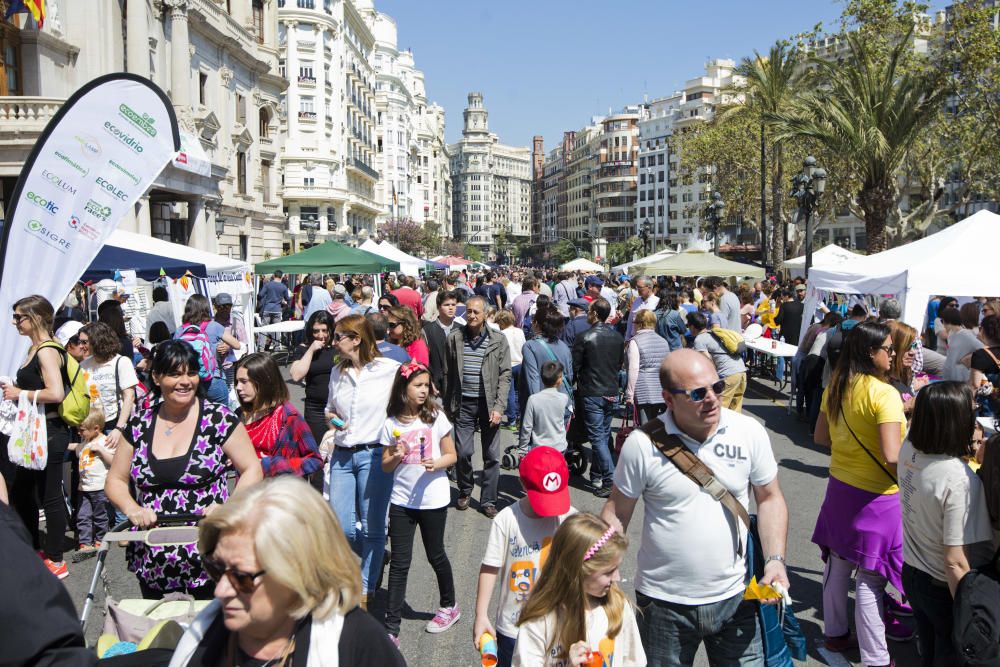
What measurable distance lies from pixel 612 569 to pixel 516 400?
27.1 feet

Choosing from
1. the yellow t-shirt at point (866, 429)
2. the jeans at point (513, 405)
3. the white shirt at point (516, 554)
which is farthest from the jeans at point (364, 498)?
the jeans at point (513, 405)

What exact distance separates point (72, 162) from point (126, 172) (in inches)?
16.4

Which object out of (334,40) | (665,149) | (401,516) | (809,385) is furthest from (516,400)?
(665,149)

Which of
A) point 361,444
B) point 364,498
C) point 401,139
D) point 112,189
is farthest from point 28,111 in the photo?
point 401,139

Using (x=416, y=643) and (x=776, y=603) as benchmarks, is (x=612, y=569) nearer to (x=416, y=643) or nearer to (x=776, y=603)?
(x=776, y=603)

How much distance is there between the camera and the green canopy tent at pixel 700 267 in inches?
827

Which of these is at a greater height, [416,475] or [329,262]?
[329,262]

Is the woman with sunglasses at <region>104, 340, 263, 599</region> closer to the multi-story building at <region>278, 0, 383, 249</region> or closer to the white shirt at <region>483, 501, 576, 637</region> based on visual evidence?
the white shirt at <region>483, 501, 576, 637</region>

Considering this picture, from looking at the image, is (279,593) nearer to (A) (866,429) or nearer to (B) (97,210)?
(A) (866,429)

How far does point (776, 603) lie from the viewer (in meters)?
3.23

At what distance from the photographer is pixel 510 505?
14.0 ft

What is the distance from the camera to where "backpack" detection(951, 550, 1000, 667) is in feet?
9.30

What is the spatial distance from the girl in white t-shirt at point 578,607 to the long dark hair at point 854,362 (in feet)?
7.43

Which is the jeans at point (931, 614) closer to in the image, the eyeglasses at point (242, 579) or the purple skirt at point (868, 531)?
the purple skirt at point (868, 531)
